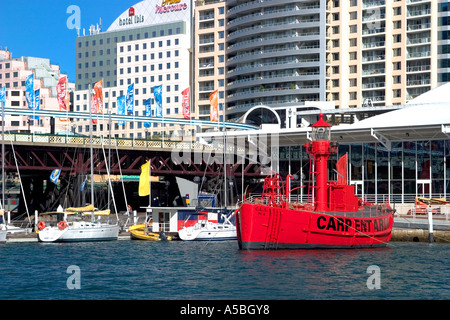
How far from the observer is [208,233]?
71.6 m

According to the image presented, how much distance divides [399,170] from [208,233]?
23523mm

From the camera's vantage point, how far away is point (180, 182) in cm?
10750

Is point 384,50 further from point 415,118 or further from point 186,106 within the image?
point 415,118

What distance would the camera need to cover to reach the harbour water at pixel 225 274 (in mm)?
36969

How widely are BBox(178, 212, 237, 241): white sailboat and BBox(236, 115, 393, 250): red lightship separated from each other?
14.9 m

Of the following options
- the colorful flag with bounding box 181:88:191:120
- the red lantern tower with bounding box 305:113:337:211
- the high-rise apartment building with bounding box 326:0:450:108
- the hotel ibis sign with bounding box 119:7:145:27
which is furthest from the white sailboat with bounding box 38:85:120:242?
the hotel ibis sign with bounding box 119:7:145:27

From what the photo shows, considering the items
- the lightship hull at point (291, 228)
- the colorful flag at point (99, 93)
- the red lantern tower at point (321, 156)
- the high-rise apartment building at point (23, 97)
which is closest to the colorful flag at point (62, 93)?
the colorful flag at point (99, 93)

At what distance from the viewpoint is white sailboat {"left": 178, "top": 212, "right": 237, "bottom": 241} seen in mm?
71438

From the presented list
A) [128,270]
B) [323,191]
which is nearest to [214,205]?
[323,191]

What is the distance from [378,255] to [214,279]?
1606cm

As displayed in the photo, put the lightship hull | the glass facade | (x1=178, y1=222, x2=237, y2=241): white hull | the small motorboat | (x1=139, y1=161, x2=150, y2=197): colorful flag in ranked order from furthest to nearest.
Answer: 1. (x1=139, y1=161, x2=150, y2=197): colorful flag
2. the glass facade
3. the small motorboat
4. (x1=178, y1=222, x2=237, y2=241): white hull
5. the lightship hull

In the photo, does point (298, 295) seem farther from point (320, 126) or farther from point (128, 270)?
point (320, 126)

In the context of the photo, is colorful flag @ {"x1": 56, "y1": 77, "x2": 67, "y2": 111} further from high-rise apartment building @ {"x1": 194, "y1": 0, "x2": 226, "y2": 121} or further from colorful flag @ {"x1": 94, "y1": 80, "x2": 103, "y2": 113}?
high-rise apartment building @ {"x1": 194, "y1": 0, "x2": 226, "y2": 121}

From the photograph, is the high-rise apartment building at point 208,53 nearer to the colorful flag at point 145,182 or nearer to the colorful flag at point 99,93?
the colorful flag at point 99,93
